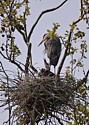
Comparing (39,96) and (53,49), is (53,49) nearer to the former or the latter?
(53,49)

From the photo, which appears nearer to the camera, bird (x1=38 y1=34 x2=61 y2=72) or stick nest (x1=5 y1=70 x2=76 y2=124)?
stick nest (x1=5 y1=70 x2=76 y2=124)

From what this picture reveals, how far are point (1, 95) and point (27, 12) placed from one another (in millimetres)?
1902

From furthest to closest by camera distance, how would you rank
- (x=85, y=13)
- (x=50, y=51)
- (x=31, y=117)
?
1. (x=50, y=51)
2. (x=85, y=13)
3. (x=31, y=117)

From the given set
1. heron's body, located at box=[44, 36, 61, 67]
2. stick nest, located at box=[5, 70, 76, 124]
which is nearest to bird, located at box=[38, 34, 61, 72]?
heron's body, located at box=[44, 36, 61, 67]

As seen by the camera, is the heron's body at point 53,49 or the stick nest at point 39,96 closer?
the stick nest at point 39,96

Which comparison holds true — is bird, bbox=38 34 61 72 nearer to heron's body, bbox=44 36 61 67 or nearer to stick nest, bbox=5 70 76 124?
heron's body, bbox=44 36 61 67

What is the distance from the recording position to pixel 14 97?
9836mm

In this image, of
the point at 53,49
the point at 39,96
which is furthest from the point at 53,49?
the point at 39,96

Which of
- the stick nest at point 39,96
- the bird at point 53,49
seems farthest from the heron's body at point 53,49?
the stick nest at point 39,96

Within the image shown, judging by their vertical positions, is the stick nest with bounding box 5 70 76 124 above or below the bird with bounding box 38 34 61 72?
below

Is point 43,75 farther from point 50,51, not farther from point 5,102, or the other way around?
point 50,51

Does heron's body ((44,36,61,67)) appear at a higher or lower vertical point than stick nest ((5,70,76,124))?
higher

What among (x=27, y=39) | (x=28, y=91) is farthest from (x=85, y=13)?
(x=28, y=91)

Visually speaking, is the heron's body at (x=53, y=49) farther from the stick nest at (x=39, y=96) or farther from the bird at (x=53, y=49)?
the stick nest at (x=39, y=96)
